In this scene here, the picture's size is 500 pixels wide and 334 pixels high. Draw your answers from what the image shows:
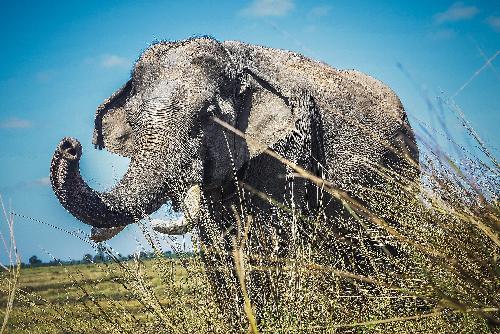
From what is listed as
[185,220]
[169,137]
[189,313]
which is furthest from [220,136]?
[189,313]

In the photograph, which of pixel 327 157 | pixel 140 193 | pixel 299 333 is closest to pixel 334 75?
pixel 327 157

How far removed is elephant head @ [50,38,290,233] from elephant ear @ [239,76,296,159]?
0.04 feet

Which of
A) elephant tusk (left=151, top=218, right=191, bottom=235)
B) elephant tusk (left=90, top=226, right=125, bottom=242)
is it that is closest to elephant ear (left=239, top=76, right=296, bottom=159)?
elephant tusk (left=151, top=218, right=191, bottom=235)

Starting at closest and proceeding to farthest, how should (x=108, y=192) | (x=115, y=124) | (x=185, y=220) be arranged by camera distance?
(x=108, y=192), (x=185, y=220), (x=115, y=124)

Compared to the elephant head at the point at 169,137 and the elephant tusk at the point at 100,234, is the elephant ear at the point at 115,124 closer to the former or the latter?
the elephant head at the point at 169,137

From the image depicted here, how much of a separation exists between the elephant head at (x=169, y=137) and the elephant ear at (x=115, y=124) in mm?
12

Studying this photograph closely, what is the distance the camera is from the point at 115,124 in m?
6.13

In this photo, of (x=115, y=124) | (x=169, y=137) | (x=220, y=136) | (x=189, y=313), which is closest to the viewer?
(x=189, y=313)

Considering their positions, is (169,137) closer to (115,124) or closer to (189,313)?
(115,124)

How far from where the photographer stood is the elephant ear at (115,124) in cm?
606

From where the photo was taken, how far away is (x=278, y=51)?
21.8 ft

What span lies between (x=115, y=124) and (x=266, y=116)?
164 cm

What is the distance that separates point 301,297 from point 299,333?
1.40ft

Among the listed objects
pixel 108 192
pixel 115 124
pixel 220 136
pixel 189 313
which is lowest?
pixel 189 313
